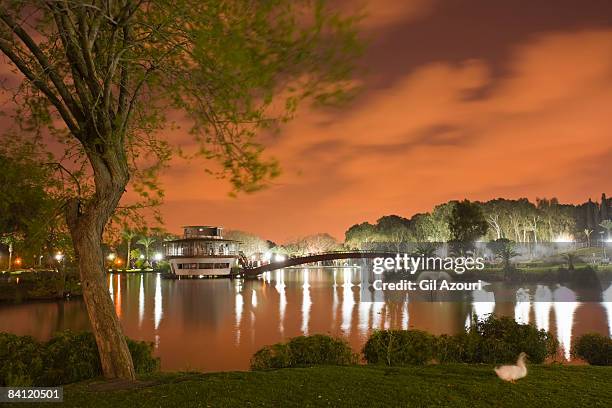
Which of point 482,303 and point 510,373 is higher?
point 510,373

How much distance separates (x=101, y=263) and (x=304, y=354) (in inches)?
215

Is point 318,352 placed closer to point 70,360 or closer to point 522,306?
point 70,360

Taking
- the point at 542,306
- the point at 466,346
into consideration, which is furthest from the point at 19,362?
the point at 542,306

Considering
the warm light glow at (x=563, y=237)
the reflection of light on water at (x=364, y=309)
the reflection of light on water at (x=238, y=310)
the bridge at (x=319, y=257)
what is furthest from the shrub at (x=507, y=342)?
the warm light glow at (x=563, y=237)

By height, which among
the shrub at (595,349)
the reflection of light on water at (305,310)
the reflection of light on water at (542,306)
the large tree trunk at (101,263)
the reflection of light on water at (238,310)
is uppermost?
the large tree trunk at (101,263)

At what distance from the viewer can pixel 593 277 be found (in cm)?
5838

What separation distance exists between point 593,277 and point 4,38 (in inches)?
2451

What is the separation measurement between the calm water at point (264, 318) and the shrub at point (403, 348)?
7.77 m

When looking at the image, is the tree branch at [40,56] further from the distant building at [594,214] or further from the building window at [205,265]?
the distant building at [594,214]

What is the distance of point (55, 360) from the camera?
36.7 feet

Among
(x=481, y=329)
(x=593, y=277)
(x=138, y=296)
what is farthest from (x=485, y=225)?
(x=481, y=329)

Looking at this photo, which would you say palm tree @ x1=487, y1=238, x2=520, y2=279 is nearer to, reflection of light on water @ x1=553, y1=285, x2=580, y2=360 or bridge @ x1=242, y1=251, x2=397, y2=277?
reflection of light on water @ x1=553, y1=285, x2=580, y2=360

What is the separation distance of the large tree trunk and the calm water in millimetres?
11879

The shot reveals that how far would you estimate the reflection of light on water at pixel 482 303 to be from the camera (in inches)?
1502
